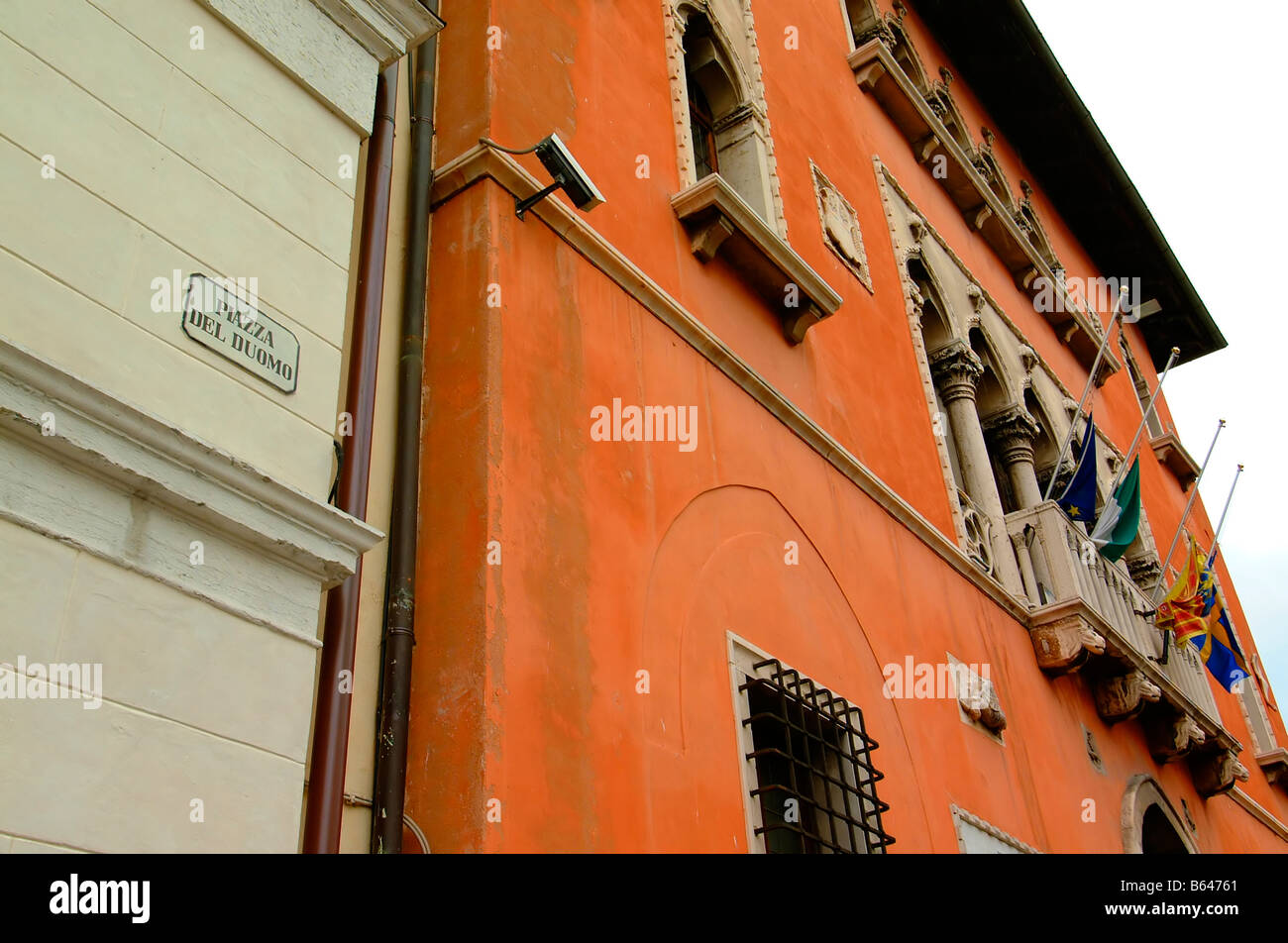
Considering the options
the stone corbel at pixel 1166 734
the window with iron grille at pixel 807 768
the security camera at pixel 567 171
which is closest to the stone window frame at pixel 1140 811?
the stone corbel at pixel 1166 734

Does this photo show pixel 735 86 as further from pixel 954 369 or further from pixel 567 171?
pixel 567 171

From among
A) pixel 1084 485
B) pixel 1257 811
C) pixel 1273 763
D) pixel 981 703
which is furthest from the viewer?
pixel 1273 763

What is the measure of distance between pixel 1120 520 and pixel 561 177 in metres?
6.79

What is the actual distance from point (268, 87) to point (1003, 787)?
523 centimetres

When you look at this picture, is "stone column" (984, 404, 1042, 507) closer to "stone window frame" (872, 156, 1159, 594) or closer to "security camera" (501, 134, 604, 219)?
"stone window frame" (872, 156, 1159, 594)

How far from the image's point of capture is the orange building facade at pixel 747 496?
4.14 metres

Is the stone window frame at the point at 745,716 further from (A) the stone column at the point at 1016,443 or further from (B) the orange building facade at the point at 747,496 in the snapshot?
(A) the stone column at the point at 1016,443

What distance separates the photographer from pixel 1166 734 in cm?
973

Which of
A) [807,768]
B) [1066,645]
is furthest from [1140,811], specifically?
[807,768]

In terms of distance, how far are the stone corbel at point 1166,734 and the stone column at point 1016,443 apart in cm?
186

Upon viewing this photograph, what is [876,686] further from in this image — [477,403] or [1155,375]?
[1155,375]

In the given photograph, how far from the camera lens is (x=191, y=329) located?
124 inches

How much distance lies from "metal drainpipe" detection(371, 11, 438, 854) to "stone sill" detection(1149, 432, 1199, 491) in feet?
41.5

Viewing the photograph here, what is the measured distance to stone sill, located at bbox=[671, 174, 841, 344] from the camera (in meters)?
6.12
